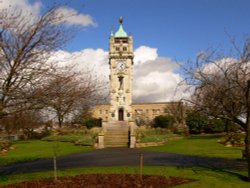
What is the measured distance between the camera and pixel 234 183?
11.2 m

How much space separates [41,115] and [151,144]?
20670 mm

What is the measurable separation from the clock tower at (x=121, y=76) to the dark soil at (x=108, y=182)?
47.5 m

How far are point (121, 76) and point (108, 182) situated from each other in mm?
51899

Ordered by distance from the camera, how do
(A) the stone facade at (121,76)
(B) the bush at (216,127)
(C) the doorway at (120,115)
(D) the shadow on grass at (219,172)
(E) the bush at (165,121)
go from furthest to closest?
1. (C) the doorway at (120,115)
2. (A) the stone facade at (121,76)
3. (E) the bush at (165,121)
4. (B) the bush at (216,127)
5. (D) the shadow on grass at (219,172)

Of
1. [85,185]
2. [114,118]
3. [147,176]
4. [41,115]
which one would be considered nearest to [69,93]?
[41,115]

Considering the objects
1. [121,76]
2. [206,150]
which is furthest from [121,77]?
[206,150]

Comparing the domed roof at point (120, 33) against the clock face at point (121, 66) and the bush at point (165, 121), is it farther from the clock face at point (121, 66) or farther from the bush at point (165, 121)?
the bush at point (165, 121)

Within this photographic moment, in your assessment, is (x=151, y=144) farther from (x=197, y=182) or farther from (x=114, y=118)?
(x=114, y=118)

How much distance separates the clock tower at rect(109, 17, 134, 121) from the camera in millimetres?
60891

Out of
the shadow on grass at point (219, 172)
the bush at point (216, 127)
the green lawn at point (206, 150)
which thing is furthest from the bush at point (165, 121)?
the shadow on grass at point (219, 172)

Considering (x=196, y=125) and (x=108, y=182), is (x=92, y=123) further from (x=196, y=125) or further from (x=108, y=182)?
(x=108, y=182)

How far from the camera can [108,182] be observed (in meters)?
11.1

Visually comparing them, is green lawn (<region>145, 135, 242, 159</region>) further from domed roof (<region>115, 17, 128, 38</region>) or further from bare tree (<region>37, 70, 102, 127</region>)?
domed roof (<region>115, 17, 128, 38</region>)

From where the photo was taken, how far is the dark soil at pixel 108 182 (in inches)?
418
